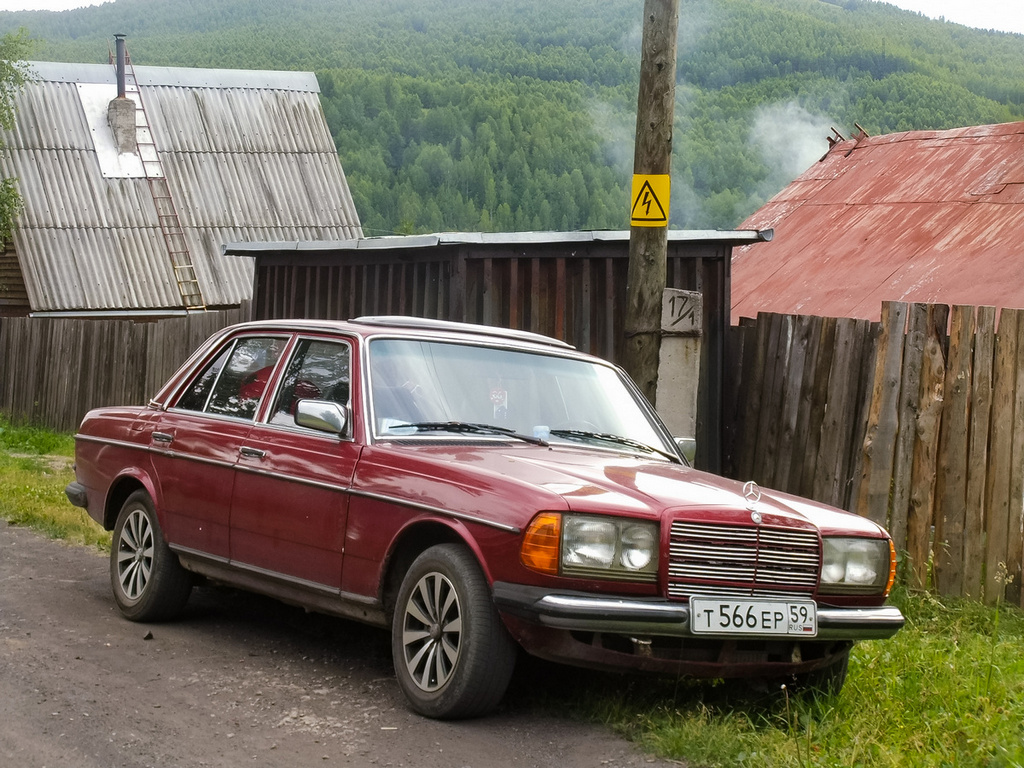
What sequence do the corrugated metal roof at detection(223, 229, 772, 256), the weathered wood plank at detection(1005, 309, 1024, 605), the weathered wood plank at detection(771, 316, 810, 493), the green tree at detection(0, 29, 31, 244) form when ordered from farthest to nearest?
1. the green tree at detection(0, 29, 31, 244)
2. the corrugated metal roof at detection(223, 229, 772, 256)
3. the weathered wood plank at detection(771, 316, 810, 493)
4. the weathered wood plank at detection(1005, 309, 1024, 605)

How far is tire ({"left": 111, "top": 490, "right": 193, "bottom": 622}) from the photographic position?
7125 mm

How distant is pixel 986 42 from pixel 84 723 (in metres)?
121

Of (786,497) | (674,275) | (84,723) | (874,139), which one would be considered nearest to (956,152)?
(874,139)

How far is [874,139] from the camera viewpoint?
859 inches

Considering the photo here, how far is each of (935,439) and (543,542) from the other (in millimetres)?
3877

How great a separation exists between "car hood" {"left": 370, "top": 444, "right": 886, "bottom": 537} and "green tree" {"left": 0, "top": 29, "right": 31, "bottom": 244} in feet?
69.6

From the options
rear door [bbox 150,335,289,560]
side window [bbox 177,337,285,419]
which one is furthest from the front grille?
side window [bbox 177,337,285,419]

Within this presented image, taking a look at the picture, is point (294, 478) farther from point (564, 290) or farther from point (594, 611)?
point (564, 290)

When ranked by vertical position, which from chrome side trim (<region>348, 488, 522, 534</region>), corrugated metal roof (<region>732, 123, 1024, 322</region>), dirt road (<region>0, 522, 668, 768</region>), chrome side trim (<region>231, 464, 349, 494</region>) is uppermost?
corrugated metal roof (<region>732, 123, 1024, 322</region>)

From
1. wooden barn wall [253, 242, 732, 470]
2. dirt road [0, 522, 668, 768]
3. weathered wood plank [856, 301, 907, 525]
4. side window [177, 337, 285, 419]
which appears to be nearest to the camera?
dirt road [0, 522, 668, 768]

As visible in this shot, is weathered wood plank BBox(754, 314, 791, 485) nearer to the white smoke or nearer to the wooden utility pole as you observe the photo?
the wooden utility pole

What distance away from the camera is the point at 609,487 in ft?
17.6

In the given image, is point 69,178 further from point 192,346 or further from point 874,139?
point 874,139

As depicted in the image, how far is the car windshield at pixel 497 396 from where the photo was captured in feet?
20.3
